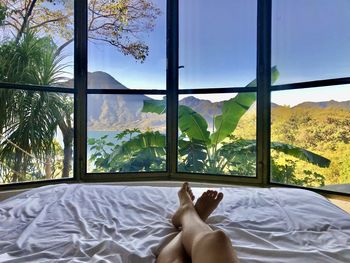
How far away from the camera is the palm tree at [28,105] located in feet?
8.78

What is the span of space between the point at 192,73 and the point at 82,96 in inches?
46.4

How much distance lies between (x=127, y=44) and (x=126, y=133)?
3.11ft

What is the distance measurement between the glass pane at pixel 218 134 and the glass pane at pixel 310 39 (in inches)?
18.7

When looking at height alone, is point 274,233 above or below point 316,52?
below

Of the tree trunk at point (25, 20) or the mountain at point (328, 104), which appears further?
the tree trunk at point (25, 20)

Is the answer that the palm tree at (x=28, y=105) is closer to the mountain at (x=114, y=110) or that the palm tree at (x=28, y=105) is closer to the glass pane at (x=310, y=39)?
the mountain at (x=114, y=110)

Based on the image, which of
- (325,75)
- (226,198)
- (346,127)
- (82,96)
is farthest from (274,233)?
(82,96)

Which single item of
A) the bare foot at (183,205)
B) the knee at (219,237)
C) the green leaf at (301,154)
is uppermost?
the green leaf at (301,154)

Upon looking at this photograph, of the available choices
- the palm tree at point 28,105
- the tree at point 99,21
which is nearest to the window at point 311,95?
the tree at point 99,21

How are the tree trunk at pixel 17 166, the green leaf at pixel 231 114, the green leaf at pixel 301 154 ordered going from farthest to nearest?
the green leaf at pixel 231 114
the tree trunk at pixel 17 166
the green leaf at pixel 301 154

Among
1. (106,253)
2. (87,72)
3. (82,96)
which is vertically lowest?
(106,253)

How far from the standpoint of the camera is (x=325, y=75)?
2.56 m

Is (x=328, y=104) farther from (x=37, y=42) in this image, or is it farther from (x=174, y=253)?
(x=37, y=42)

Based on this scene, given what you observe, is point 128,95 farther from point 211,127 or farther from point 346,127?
point 346,127
